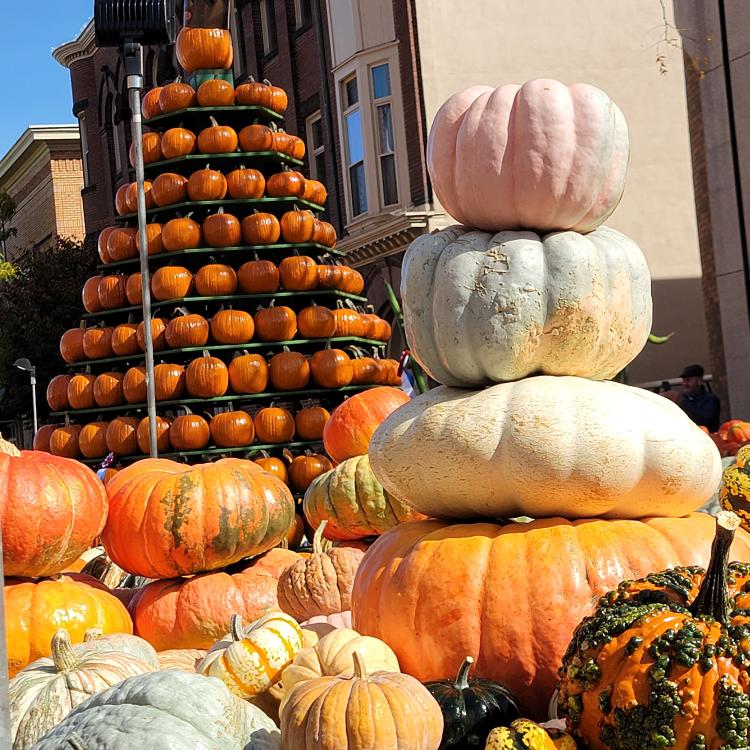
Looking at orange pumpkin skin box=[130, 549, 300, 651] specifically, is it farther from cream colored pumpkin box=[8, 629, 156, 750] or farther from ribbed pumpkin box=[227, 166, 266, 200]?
ribbed pumpkin box=[227, 166, 266, 200]

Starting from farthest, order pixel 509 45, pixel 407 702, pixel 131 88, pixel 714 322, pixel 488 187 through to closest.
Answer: pixel 509 45 < pixel 714 322 < pixel 131 88 < pixel 488 187 < pixel 407 702

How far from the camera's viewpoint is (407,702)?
2439mm

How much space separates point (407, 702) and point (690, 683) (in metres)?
0.61

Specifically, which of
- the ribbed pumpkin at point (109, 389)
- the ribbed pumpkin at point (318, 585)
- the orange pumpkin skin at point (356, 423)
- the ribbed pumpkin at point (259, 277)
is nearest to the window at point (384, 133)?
the ribbed pumpkin at point (259, 277)

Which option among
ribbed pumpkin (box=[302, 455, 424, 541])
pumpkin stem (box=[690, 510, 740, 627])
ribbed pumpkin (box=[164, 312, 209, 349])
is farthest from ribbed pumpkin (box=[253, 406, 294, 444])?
pumpkin stem (box=[690, 510, 740, 627])

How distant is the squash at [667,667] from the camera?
7.40ft

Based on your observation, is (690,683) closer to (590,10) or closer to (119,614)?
(119,614)

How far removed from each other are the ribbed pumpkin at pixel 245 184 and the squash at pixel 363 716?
6.64 m

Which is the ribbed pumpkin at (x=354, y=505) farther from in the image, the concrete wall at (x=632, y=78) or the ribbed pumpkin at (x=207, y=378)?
the concrete wall at (x=632, y=78)

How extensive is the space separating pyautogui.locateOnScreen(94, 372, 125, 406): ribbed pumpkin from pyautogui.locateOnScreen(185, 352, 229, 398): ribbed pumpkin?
775mm

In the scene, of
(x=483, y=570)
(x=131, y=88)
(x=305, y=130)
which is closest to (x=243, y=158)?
(x=131, y=88)

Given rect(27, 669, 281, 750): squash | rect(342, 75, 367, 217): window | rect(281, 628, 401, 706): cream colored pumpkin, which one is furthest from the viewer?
rect(342, 75, 367, 217): window

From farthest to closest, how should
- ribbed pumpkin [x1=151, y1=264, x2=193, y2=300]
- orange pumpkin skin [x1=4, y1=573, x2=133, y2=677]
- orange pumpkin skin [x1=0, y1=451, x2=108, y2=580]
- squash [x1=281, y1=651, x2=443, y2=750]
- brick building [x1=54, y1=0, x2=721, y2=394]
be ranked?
brick building [x1=54, y1=0, x2=721, y2=394]
ribbed pumpkin [x1=151, y1=264, x2=193, y2=300]
orange pumpkin skin [x1=0, y1=451, x2=108, y2=580]
orange pumpkin skin [x1=4, y1=573, x2=133, y2=677]
squash [x1=281, y1=651, x2=443, y2=750]

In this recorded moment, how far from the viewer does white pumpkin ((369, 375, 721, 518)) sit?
3.10 meters
